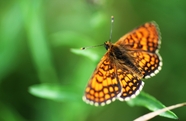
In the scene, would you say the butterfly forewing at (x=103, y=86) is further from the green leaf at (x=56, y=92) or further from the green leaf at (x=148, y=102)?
the green leaf at (x=56, y=92)

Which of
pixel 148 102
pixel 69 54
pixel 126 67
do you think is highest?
pixel 69 54

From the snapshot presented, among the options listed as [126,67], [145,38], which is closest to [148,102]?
[126,67]

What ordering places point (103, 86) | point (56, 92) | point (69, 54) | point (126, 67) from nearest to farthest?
point (103, 86), point (126, 67), point (56, 92), point (69, 54)

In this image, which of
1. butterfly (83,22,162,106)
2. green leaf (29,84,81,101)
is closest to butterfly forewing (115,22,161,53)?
butterfly (83,22,162,106)

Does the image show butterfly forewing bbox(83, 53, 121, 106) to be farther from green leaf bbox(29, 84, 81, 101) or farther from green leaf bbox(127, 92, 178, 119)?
green leaf bbox(29, 84, 81, 101)

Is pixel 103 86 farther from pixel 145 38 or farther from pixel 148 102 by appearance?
pixel 145 38

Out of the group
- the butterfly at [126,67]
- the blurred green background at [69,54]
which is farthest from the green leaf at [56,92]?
the butterfly at [126,67]
